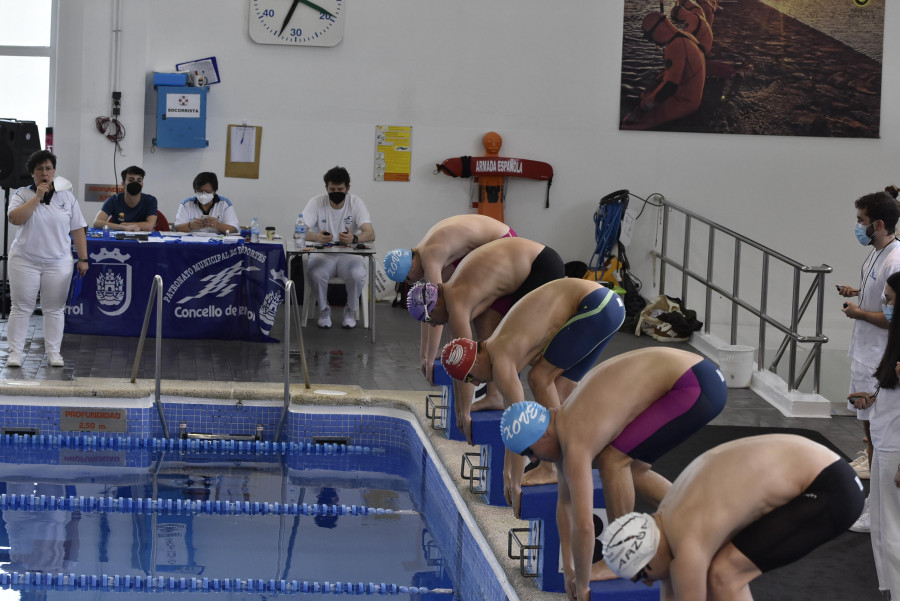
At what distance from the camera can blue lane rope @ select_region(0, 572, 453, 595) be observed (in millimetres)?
4598

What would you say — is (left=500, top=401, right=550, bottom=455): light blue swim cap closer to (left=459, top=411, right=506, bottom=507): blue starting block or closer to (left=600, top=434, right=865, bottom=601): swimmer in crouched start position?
(left=600, top=434, right=865, bottom=601): swimmer in crouched start position

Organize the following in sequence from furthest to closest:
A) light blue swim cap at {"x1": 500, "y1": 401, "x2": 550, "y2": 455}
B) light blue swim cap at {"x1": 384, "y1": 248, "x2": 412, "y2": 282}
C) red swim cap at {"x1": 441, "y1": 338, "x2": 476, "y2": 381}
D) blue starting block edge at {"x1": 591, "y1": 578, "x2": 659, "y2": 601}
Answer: light blue swim cap at {"x1": 384, "y1": 248, "x2": 412, "y2": 282} → red swim cap at {"x1": 441, "y1": 338, "x2": 476, "y2": 381} → blue starting block edge at {"x1": 591, "y1": 578, "x2": 659, "y2": 601} → light blue swim cap at {"x1": 500, "y1": 401, "x2": 550, "y2": 455}

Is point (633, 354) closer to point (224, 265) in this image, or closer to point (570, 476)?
point (570, 476)

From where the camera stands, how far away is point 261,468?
658cm

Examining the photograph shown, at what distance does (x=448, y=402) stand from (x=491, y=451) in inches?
45.7

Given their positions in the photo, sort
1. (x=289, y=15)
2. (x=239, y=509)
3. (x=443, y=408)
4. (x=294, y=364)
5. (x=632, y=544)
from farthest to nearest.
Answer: (x=289, y=15) → (x=294, y=364) → (x=443, y=408) → (x=239, y=509) → (x=632, y=544)

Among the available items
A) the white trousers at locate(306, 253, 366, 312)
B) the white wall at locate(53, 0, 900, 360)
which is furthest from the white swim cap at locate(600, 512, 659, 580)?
the white wall at locate(53, 0, 900, 360)

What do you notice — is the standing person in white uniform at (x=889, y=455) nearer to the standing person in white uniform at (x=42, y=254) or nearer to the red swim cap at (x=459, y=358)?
the red swim cap at (x=459, y=358)

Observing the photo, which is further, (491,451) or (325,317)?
(325,317)

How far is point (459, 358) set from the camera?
4.07 m

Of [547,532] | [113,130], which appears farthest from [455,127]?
[547,532]

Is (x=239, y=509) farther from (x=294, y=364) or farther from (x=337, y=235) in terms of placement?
(x=337, y=235)

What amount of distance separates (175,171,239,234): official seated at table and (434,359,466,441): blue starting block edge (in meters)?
3.82

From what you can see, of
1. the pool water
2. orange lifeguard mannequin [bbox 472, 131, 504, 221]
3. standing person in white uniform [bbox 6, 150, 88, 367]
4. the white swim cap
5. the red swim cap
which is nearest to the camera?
the white swim cap
